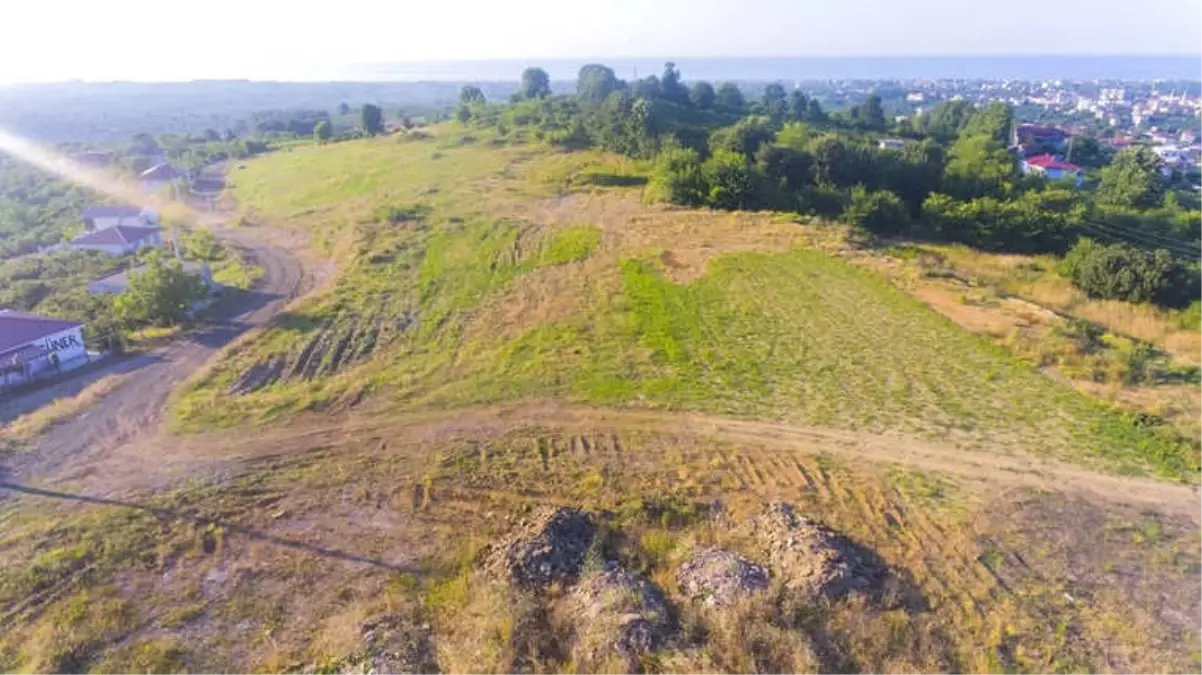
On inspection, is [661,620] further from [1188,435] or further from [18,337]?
[18,337]

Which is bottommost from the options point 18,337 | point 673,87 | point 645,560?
point 645,560

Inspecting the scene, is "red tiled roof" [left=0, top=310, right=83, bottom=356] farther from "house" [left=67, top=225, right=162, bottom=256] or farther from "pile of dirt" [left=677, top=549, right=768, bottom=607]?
"pile of dirt" [left=677, top=549, right=768, bottom=607]

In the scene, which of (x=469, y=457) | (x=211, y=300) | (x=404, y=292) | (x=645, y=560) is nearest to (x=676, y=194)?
(x=404, y=292)

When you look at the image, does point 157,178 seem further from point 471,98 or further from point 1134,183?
point 1134,183

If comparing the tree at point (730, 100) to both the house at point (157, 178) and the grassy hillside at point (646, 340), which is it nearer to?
the grassy hillside at point (646, 340)

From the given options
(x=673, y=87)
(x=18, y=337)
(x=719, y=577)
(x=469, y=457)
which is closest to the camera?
(x=719, y=577)

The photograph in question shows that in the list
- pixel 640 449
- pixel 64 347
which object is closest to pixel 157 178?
pixel 64 347

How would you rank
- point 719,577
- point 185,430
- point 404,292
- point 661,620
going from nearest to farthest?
point 661,620, point 719,577, point 185,430, point 404,292
